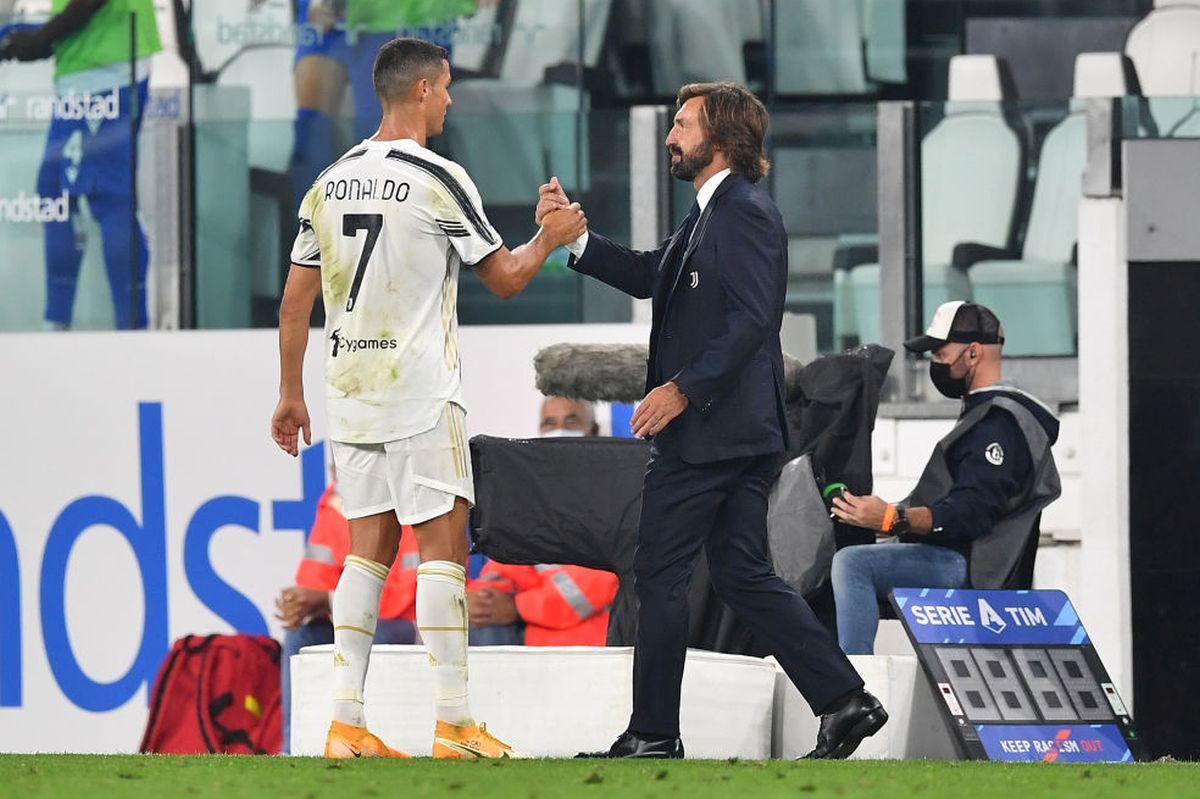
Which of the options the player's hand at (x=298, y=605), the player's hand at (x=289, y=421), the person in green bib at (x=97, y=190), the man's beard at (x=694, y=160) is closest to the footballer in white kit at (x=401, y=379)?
the player's hand at (x=289, y=421)

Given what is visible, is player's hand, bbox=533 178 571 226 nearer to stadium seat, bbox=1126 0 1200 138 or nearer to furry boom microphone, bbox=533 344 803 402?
furry boom microphone, bbox=533 344 803 402

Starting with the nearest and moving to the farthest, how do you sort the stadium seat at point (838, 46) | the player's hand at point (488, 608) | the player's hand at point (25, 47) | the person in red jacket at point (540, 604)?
the person in red jacket at point (540, 604)
the player's hand at point (488, 608)
the player's hand at point (25, 47)
the stadium seat at point (838, 46)

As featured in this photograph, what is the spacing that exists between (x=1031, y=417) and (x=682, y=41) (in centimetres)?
670

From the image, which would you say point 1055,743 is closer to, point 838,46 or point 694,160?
point 694,160

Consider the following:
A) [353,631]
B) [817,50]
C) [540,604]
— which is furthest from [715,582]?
[817,50]

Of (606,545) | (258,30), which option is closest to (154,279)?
(258,30)

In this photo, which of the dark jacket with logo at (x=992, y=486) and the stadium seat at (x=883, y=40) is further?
the stadium seat at (x=883, y=40)

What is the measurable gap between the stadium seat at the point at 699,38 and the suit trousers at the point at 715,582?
24.3 ft

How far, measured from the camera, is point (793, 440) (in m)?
8.06

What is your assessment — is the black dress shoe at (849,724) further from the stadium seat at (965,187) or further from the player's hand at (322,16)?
the player's hand at (322,16)

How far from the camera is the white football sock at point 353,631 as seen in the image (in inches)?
249

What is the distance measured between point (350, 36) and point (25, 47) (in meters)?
1.82

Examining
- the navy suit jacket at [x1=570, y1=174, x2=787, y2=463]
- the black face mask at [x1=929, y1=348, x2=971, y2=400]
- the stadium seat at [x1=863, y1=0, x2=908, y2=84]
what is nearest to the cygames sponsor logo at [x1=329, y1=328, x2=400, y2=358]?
the navy suit jacket at [x1=570, y1=174, x2=787, y2=463]

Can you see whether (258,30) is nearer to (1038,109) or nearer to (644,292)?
(1038,109)
